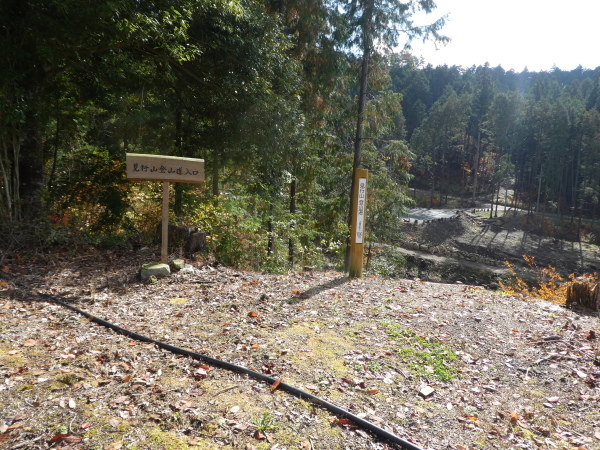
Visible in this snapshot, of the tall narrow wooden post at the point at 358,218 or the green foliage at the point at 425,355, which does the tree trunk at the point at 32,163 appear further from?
Answer: the green foliage at the point at 425,355

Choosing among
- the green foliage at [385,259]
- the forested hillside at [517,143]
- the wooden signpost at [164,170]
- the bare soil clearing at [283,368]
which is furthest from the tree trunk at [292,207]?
the forested hillside at [517,143]

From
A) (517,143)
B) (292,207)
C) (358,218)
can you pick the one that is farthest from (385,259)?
(517,143)

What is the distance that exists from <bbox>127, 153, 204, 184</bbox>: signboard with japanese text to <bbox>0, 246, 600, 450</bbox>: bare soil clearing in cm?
167

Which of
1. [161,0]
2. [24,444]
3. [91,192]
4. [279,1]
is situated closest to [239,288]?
[24,444]

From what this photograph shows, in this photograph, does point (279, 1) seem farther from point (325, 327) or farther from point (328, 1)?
point (325, 327)

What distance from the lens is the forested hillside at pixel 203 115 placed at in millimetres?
6320

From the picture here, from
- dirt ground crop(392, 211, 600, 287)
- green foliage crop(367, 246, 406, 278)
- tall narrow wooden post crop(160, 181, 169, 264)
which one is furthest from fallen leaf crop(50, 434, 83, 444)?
dirt ground crop(392, 211, 600, 287)

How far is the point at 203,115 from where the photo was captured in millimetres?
8867

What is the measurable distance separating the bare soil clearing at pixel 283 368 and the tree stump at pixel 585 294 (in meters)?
0.41

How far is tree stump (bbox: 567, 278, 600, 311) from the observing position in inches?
236

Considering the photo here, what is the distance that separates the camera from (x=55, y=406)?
2.63 m

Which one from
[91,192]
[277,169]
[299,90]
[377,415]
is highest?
[299,90]

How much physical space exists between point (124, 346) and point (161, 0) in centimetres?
563

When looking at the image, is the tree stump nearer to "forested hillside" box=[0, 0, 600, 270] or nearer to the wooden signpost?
"forested hillside" box=[0, 0, 600, 270]
